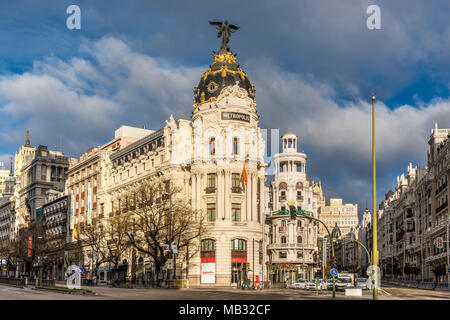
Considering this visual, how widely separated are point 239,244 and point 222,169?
10856 mm

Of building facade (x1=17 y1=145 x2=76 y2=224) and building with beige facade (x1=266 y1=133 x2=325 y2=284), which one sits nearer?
building with beige facade (x1=266 y1=133 x2=325 y2=284)

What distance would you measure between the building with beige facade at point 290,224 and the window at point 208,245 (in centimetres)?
3756

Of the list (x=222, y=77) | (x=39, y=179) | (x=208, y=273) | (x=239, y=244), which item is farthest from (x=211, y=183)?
(x=39, y=179)

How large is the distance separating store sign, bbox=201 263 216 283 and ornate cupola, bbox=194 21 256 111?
925 inches

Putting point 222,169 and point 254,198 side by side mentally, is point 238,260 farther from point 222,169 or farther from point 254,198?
point 222,169

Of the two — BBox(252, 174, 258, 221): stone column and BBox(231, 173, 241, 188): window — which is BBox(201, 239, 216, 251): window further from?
BBox(231, 173, 241, 188): window

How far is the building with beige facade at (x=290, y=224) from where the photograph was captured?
118625mm

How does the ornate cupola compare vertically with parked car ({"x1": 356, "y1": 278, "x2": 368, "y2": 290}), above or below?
above

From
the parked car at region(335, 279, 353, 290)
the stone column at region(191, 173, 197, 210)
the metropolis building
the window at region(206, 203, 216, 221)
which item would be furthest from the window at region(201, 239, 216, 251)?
the parked car at region(335, 279, 353, 290)

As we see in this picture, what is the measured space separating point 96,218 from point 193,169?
31.0m

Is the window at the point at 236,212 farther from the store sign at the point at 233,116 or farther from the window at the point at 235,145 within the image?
the store sign at the point at 233,116

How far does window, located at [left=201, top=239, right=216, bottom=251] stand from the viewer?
78.3 metres

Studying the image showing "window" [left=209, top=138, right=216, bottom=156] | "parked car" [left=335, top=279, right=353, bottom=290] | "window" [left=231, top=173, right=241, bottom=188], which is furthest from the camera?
"window" [left=209, top=138, right=216, bottom=156]
